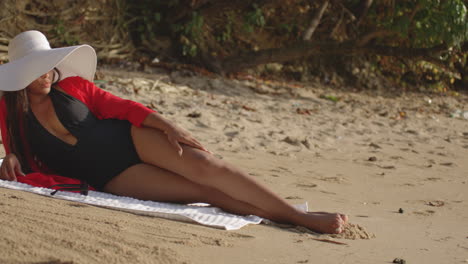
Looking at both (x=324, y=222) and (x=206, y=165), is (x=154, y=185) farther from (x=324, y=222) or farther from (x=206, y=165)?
(x=324, y=222)

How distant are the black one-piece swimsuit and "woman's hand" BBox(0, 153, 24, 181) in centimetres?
12

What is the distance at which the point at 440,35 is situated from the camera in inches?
317

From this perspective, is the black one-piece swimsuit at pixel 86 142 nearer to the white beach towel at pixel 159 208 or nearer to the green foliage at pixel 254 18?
the white beach towel at pixel 159 208

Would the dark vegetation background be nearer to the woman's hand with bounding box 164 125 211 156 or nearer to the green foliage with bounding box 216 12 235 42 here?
the green foliage with bounding box 216 12 235 42

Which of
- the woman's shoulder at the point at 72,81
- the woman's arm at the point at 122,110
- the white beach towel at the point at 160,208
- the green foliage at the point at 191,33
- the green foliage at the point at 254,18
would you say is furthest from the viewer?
the green foliage at the point at 254,18

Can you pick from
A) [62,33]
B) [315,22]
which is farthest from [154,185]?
[315,22]

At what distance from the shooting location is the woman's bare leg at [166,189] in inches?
119

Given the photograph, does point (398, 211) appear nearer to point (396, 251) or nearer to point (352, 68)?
point (396, 251)

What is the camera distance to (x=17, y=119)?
10.1ft

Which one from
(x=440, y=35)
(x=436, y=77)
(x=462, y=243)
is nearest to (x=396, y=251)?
(x=462, y=243)

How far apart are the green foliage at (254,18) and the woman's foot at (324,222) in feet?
19.9

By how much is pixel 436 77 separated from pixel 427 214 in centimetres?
728

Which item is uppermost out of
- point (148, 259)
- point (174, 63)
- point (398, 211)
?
point (148, 259)

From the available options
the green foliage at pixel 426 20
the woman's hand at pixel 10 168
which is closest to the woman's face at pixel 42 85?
the woman's hand at pixel 10 168
